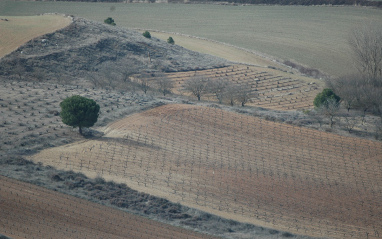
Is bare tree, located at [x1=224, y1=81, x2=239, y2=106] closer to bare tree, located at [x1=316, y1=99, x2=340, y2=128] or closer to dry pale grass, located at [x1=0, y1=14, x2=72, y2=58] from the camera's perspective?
bare tree, located at [x1=316, y1=99, x2=340, y2=128]

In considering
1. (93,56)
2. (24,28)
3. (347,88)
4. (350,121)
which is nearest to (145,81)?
(93,56)

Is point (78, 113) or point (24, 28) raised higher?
point (24, 28)

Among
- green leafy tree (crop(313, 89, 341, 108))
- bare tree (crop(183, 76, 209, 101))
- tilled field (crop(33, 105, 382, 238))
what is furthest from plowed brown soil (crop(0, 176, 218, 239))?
bare tree (crop(183, 76, 209, 101))

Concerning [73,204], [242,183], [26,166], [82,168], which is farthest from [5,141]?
[242,183]

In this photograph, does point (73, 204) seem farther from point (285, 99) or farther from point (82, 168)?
point (285, 99)

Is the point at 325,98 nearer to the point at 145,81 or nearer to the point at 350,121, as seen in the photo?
the point at 350,121
